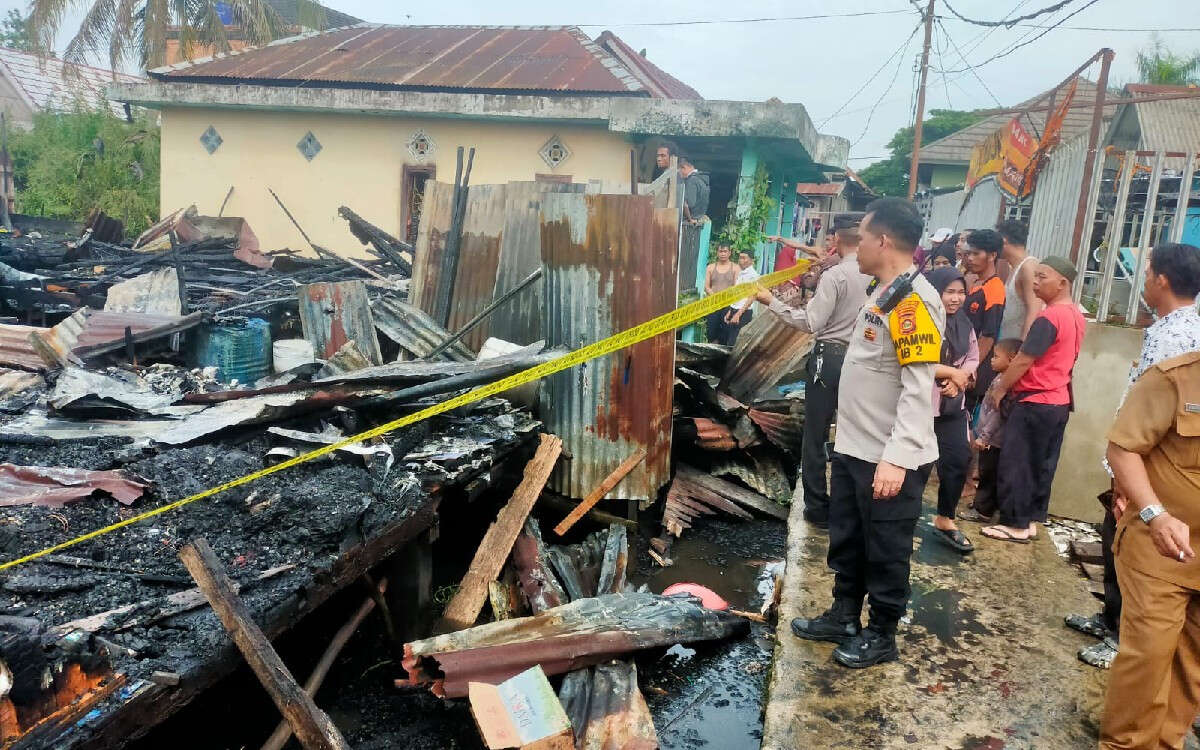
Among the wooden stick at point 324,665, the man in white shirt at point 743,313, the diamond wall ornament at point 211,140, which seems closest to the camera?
the wooden stick at point 324,665

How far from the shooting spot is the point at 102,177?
16.4 metres

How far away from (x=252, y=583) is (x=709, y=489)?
14.5 ft

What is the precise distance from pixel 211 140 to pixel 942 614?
1420 cm

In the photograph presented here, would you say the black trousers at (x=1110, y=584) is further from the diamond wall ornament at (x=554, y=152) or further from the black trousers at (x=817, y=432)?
the diamond wall ornament at (x=554, y=152)

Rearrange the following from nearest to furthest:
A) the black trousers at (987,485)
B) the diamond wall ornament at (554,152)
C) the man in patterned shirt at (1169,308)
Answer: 1. the man in patterned shirt at (1169,308)
2. the black trousers at (987,485)
3. the diamond wall ornament at (554,152)

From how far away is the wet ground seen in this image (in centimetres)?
363

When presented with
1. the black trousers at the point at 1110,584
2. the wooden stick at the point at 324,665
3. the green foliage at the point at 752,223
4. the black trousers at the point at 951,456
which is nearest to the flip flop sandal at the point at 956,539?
the black trousers at the point at 951,456

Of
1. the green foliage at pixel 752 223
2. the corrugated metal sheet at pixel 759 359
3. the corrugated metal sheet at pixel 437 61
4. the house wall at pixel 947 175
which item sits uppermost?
the house wall at pixel 947 175

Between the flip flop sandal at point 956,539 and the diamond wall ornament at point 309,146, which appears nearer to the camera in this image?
the flip flop sandal at point 956,539

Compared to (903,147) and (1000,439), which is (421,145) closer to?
(1000,439)

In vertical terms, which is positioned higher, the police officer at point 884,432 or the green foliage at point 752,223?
the green foliage at point 752,223

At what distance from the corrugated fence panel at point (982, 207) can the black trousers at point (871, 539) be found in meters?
14.7

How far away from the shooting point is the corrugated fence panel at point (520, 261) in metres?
6.14

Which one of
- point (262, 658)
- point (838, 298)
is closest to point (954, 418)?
point (838, 298)
